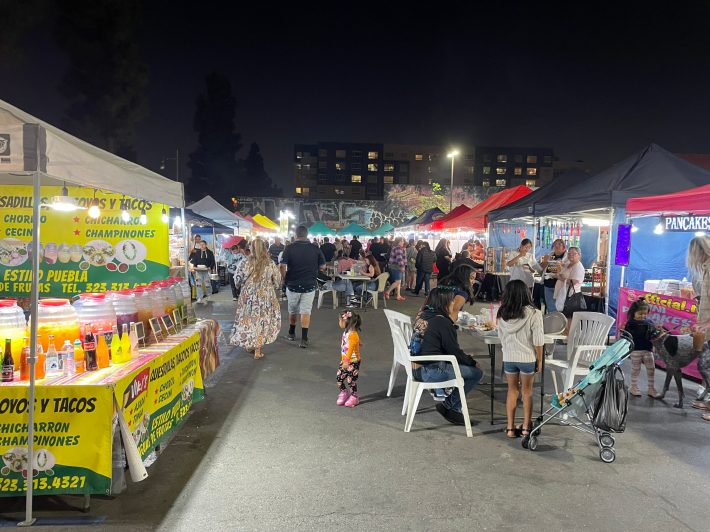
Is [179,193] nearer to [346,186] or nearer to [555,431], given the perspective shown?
[555,431]

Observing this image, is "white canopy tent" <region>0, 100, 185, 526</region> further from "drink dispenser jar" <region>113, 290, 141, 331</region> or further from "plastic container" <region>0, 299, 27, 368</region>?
"drink dispenser jar" <region>113, 290, 141, 331</region>

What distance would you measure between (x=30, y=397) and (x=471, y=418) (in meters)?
3.73

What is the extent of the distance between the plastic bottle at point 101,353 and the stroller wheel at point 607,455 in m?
3.87

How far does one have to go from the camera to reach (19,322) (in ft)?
10.6

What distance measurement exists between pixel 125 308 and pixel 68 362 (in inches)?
31.3

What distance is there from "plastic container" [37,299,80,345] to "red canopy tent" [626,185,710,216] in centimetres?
663

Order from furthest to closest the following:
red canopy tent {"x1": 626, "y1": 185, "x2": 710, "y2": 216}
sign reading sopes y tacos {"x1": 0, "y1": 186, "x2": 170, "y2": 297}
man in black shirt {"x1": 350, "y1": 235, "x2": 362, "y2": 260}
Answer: man in black shirt {"x1": 350, "y1": 235, "x2": 362, "y2": 260} → red canopy tent {"x1": 626, "y1": 185, "x2": 710, "y2": 216} → sign reading sopes y tacos {"x1": 0, "y1": 186, "x2": 170, "y2": 297}

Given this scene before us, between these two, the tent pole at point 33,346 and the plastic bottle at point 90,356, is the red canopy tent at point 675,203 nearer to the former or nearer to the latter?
the plastic bottle at point 90,356

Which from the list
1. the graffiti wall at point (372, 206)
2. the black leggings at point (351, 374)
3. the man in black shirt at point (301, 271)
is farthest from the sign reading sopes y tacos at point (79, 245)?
the graffiti wall at point (372, 206)

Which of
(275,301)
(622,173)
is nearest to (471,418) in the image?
(275,301)

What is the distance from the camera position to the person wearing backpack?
4.43m

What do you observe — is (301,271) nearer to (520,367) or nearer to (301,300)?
(301,300)

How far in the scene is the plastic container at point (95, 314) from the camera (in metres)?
3.54

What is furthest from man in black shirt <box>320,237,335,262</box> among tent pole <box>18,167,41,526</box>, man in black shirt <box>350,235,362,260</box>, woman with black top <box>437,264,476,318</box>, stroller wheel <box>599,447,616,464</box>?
tent pole <box>18,167,41,526</box>
